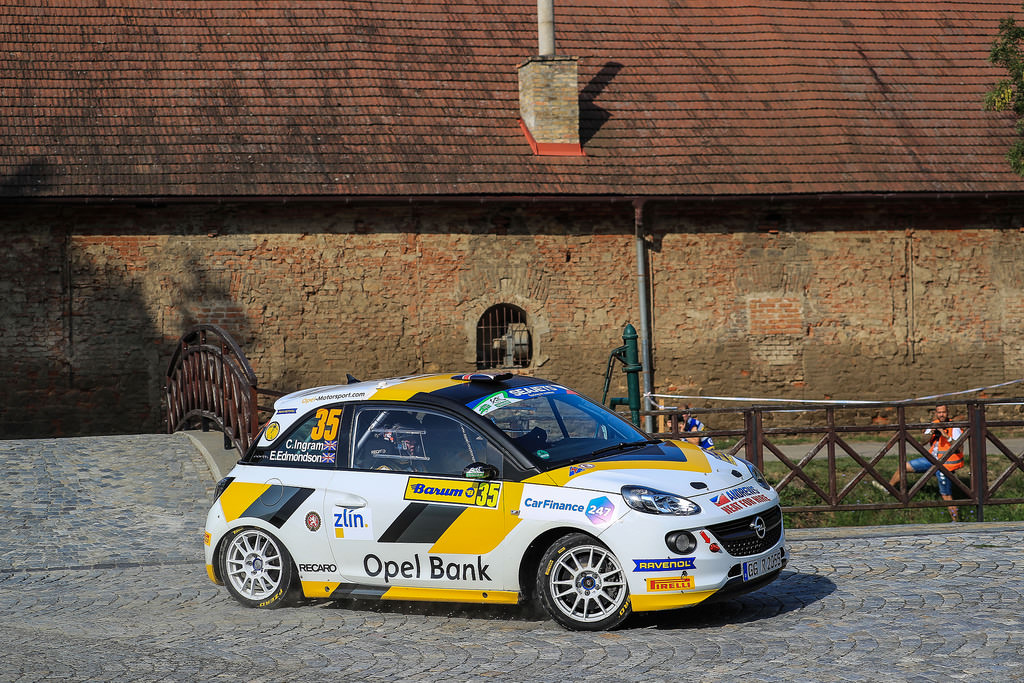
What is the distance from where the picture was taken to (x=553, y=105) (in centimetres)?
1955

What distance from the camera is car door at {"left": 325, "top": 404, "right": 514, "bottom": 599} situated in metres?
7.09

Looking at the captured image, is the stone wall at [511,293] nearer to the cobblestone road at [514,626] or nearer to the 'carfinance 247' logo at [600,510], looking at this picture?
the cobblestone road at [514,626]

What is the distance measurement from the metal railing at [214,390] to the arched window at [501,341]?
433cm

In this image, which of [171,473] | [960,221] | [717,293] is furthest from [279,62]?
[960,221]

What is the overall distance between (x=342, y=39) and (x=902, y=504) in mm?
13562

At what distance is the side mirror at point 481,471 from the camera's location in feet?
23.3

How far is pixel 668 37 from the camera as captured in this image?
2200cm

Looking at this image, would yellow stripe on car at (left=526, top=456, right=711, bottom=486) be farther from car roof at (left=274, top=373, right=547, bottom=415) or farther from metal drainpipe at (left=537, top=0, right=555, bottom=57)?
metal drainpipe at (left=537, top=0, right=555, bottom=57)

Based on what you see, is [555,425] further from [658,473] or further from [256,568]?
[256,568]

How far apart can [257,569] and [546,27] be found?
47.2 ft

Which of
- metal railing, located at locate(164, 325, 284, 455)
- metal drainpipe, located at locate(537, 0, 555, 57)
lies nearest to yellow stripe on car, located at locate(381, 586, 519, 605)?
metal railing, located at locate(164, 325, 284, 455)

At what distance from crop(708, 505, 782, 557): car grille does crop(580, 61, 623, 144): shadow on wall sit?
13537 millimetres

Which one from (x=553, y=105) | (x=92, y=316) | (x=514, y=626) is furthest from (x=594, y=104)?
(x=514, y=626)

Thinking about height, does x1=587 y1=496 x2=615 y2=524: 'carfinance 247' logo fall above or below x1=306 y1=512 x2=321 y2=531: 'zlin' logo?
above
